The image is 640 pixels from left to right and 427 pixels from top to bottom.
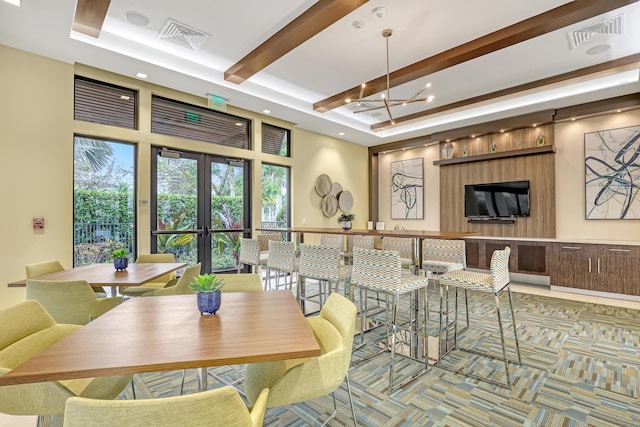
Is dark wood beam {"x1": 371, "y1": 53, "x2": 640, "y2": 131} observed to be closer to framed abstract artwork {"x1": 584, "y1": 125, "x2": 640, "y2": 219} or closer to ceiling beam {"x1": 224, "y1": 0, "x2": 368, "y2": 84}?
framed abstract artwork {"x1": 584, "y1": 125, "x2": 640, "y2": 219}

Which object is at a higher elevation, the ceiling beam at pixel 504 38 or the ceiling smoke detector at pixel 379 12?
the ceiling smoke detector at pixel 379 12

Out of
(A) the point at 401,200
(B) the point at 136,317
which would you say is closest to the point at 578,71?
(A) the point at 401,200

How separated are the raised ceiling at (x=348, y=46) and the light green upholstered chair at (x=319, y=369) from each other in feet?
8.86

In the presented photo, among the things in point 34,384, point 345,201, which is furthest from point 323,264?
point 345,201

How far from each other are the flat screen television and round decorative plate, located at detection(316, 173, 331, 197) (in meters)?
2.97

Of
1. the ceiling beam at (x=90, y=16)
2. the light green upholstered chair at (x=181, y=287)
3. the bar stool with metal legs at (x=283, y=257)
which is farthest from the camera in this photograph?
the bar stool with metal legs at (x=283, y=257)

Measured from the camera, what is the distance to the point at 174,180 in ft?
16.5

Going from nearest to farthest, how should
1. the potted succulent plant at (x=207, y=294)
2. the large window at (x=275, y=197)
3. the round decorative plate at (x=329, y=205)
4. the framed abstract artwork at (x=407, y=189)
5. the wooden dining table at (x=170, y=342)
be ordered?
the wooden dining table at (x=170, y=342) < the potted succulent plant at (x=207, y=294) < the large window at (x=275, y=197) < the round decorative plate at (x=329, y=205) < the framed abstract artwork at (x=407, y=189)

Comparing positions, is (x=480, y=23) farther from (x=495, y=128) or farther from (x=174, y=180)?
(x=174, y=180)

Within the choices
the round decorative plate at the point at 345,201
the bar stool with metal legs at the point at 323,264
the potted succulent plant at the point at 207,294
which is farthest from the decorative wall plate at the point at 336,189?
the potted succulent plant at the point at 207,294

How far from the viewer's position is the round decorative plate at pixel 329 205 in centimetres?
720

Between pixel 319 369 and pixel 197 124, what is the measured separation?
4.95 metres

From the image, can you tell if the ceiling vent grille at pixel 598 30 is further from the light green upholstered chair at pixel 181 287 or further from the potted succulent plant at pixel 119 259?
the potted succulent plant at pixel 119 259

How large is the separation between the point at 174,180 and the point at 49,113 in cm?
169
